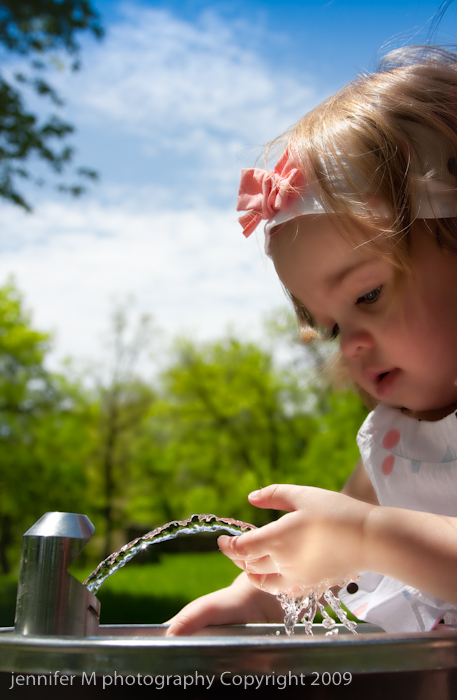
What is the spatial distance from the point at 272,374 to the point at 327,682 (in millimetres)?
5937

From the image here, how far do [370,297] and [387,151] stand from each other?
0.19m

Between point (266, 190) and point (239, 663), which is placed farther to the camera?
point (266, 190)

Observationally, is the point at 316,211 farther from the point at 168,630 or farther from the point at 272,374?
the point at 272,374

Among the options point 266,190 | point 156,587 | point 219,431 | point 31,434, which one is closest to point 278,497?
point 266,190

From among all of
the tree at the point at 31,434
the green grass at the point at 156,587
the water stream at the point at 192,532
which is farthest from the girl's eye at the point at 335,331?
the tree at the point at 31,434

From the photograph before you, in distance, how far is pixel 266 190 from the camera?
823 millimetres

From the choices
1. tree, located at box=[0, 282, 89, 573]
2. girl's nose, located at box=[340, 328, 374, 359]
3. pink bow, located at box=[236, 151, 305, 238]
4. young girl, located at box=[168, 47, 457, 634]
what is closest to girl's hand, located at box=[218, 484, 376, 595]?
young girl, located at box=[168, 47, 457, 634]

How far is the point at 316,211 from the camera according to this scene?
2.43ft

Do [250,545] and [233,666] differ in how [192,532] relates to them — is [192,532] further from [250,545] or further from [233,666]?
[233,666]

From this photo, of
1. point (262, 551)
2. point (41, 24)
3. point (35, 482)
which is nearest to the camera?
point (262, 551)

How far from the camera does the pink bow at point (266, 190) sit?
2.56 ft

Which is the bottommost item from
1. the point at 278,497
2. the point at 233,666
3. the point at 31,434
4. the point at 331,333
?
the point at 233,666

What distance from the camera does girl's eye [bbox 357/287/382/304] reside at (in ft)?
2.37

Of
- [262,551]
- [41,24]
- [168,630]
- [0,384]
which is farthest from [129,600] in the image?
[0,384]
